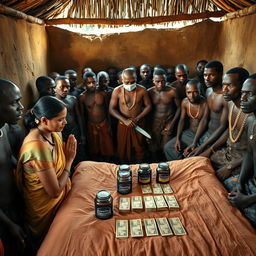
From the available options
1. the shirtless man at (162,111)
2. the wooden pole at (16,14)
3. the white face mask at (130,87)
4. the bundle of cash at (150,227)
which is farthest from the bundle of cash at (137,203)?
the wooden pole at (16,14)

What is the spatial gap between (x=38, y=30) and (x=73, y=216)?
4011 millimetres

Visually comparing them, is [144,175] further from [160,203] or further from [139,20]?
[139,20]

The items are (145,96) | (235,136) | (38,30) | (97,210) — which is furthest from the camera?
(38,30)

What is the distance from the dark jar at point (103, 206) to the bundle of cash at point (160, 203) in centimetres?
42

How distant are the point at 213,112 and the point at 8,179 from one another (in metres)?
2.87

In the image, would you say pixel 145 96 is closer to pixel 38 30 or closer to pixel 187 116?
pixel 187 116

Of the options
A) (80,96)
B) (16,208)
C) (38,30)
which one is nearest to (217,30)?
(80,96)

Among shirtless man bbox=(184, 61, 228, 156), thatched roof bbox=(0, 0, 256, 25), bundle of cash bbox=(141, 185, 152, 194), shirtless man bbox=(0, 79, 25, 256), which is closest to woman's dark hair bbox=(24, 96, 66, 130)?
shirtless man bbox=(0, 79, 25, 256)

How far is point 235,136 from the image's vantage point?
2.76m

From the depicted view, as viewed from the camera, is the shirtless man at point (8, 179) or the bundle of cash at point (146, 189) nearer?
the shirtless man at point (8, 179)

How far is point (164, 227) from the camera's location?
71.7 inches

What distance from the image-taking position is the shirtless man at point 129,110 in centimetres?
419

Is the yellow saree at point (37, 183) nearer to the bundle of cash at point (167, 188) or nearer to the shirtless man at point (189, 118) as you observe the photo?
the bundle of cash at point (167, 188)

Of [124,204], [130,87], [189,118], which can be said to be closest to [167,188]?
[124,204]
